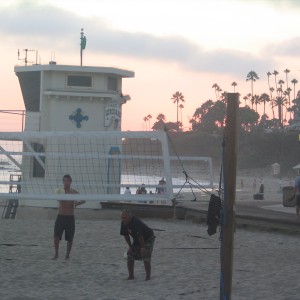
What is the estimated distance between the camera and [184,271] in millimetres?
11320

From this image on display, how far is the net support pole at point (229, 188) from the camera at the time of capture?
22.9 ft

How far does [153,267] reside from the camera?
1169 cm

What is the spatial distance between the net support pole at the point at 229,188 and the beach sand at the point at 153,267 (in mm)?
1838

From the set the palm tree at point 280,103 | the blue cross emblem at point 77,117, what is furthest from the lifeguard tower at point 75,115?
the palm tree at point 280,103

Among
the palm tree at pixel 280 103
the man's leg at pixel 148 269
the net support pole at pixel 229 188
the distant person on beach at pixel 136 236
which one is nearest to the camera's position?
the net support pole at pixel 229 188

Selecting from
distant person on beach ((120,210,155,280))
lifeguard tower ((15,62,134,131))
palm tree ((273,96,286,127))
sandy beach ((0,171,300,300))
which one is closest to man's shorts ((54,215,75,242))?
sandy beach ((0,171,300,300))

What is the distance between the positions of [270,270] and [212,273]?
1.07 meters

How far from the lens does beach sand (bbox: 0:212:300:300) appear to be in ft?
30.9

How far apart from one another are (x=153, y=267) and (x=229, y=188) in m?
4.95

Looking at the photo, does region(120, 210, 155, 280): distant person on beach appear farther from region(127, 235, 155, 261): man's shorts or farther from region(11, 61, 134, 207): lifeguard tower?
region(11, 61, 134, 207): lifeguard tower

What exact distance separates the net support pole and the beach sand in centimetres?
184

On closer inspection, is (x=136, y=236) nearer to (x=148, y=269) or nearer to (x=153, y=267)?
(x=148, y=269)

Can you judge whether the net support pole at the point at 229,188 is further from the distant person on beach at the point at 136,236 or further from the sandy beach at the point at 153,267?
the distant person on beach at the point at 136,236

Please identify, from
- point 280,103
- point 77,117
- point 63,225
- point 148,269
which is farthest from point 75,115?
point 280,103
